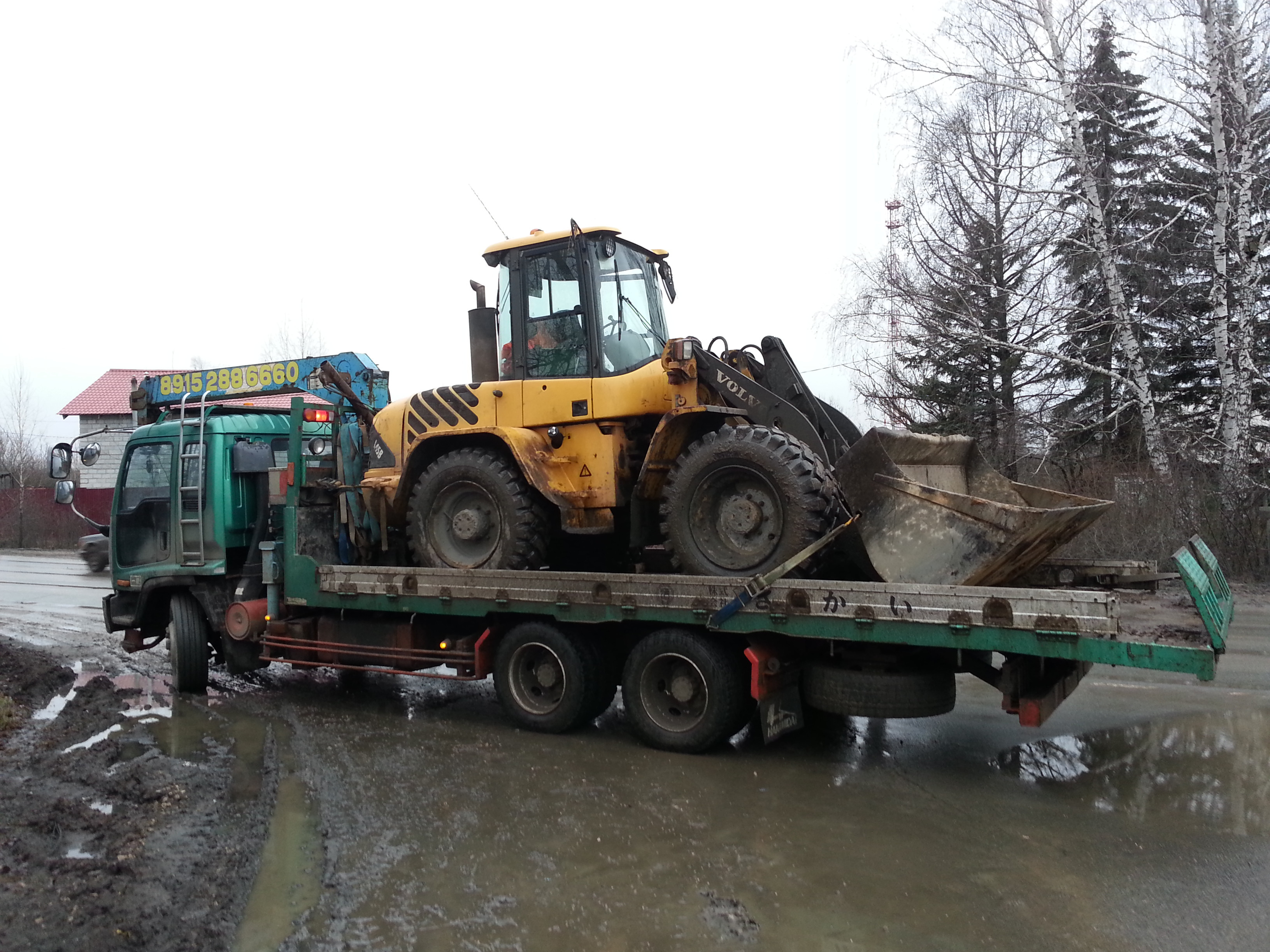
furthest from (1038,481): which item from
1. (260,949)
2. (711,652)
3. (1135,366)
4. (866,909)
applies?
(260,949)

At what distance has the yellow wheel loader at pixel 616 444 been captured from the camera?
20.1 feet

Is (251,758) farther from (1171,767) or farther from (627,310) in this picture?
(1171,767)

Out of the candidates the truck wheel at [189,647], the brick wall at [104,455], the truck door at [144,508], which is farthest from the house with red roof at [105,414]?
the truck wheel at [189,647]

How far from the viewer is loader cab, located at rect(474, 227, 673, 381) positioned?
23.8 ft

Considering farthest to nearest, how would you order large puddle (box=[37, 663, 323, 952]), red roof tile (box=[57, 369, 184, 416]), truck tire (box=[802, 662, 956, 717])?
1. red roof tile (box=[57, 369, 184, 416])
2. truck tire (box=[802, 662, 956, 717])
3. large puddle (box=[37, 663, 323, 952])

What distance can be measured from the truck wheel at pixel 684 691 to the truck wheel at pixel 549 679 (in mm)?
318

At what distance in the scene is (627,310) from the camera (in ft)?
24.7

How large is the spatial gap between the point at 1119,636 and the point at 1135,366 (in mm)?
12161

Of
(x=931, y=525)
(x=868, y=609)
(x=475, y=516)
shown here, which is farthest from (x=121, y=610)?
(x=931, y=525)

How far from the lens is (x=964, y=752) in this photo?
21.0 ft

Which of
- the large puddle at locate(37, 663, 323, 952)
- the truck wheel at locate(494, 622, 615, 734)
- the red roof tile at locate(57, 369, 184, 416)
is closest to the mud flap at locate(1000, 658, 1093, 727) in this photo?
the truck wheel at locate(494, 622, 615, 734)

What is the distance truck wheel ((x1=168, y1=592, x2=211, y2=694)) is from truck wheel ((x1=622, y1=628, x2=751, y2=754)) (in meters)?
4.37

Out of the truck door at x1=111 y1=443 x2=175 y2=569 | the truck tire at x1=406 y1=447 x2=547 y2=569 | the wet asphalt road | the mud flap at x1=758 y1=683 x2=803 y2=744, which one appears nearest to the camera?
the wet asphalt road

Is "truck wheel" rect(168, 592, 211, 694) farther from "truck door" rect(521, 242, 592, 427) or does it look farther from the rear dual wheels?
"truck door" rect(521, 242, 592, 427)
